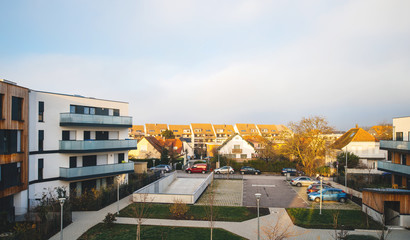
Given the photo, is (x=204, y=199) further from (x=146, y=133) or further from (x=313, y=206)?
(x=146, y=133)

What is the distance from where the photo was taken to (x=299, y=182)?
32.1 meters

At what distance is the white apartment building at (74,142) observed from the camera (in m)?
21.9

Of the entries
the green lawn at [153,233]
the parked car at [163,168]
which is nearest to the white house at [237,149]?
the parked car at [163,168]

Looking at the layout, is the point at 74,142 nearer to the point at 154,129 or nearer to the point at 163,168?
the point at 163,168

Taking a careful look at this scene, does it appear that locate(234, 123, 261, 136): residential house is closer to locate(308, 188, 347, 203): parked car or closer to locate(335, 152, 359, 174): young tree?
locate(335, 152, 359, 174): young tree

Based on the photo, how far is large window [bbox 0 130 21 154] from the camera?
17169 mm

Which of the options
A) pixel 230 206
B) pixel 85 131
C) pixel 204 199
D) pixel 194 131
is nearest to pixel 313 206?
pixel 230 206

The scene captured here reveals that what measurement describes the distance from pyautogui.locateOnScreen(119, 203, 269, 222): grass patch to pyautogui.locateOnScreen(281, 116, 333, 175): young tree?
21490 millimetres

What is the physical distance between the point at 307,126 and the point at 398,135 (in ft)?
41.3

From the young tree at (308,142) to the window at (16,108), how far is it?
33636 millimetres

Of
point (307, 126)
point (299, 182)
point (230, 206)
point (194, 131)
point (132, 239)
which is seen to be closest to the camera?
point (132, 239)

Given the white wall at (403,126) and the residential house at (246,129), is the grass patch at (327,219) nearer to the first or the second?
the white wall at (403,126)

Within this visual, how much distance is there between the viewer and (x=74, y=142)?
23766 mm

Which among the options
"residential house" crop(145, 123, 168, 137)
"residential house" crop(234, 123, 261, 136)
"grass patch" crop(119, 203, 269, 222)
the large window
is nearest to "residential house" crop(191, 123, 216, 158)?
"residential house" crop(234, 123, 261, 136)
